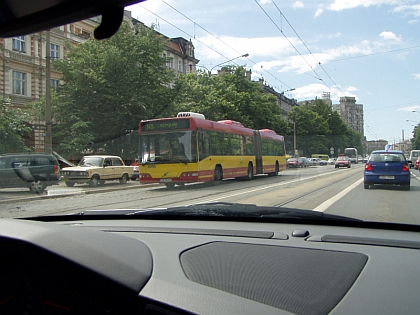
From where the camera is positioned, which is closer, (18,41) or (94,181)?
(18,41)

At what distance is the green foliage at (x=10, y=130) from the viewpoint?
1728 cm

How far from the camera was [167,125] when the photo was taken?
687 inches

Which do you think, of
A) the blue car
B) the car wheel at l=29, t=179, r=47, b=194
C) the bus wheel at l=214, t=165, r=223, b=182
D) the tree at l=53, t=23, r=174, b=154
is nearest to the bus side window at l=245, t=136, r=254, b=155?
the bus wheel at l=214, t=165, r=223, b=182

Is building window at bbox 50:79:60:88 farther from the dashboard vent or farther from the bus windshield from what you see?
the dashboard vent

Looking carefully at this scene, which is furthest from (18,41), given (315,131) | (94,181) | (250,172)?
(315,131)

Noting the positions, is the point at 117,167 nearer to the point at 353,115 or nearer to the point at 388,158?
the point at 388,158

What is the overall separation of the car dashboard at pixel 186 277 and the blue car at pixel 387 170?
13.4 metres

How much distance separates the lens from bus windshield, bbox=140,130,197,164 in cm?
1722

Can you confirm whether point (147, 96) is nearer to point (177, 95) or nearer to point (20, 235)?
point (177, 95)

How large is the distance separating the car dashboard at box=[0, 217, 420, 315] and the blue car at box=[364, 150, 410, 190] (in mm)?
13369

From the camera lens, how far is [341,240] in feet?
9.28

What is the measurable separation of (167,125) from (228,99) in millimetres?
27242

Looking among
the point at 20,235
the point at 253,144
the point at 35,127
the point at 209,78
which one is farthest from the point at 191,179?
the point at 209,78

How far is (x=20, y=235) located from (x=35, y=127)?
21.7m
